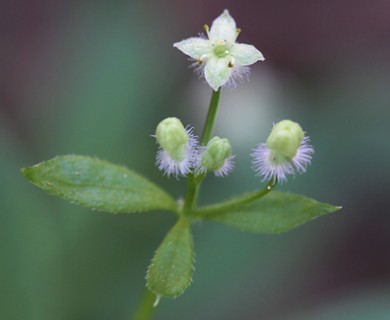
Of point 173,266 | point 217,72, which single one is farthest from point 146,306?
point 217,72

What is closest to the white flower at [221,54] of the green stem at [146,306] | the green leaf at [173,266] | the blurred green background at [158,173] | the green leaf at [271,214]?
the green leaf at [271,214]

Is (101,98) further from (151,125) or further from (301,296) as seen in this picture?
(301,296)

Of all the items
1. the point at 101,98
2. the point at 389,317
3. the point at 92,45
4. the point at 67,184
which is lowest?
the point at 67,184

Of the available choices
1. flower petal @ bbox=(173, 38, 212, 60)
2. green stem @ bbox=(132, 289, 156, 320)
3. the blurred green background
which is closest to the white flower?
flower petal @ bbox=(173, 38, 212, 60)

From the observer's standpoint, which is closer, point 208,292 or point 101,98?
point 208,292

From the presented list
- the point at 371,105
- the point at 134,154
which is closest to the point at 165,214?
the point at 134,154

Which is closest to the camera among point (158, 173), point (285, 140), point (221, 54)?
point (285, 140)

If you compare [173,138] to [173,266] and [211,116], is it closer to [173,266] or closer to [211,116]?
[211,116]
